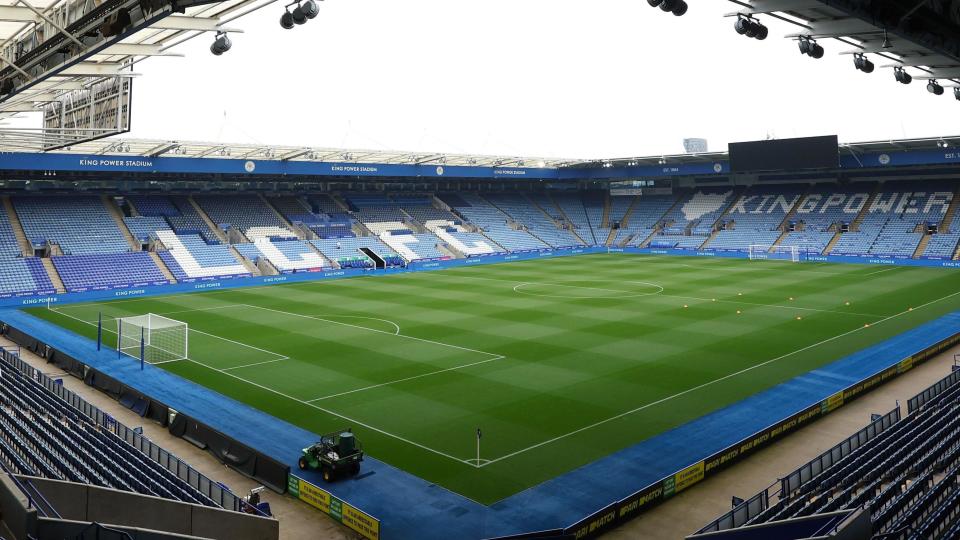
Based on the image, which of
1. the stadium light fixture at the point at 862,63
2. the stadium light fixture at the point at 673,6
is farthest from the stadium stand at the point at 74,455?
the stadium light fixture at the point at 862,63

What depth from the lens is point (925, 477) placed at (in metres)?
10.6

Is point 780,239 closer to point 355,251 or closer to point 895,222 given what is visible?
point 895,222

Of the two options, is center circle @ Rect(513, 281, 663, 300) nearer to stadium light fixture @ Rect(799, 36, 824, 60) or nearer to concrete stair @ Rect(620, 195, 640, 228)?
stadium light fixture @ Rect(799, 36, 824, 60)

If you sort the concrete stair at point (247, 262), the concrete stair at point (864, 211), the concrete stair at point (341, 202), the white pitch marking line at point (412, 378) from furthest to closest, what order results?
1. the concrete stair at point (341, 202)
2. the concrete stair at point (864, 211)
3. the concrete stair at point (247, 262)
4. the white pitch marking line at point (412, 378)

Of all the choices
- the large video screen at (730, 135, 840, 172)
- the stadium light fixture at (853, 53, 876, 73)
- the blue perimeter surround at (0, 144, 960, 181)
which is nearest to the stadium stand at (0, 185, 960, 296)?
the blue perimeter surround at (0, 144, 960, 181)

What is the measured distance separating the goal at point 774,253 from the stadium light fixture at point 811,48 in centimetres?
5064

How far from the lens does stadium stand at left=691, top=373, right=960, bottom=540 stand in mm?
9586

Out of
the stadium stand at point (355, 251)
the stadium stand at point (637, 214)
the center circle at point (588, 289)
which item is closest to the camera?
the center circle at point (588, 289)

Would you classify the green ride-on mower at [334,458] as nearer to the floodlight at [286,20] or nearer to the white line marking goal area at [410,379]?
the white line marking goal area at [410,379]

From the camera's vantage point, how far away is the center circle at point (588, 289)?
134 feet

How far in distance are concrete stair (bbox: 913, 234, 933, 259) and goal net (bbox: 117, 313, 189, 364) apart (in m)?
55.6

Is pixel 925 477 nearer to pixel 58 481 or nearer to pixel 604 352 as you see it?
pixel 58 481

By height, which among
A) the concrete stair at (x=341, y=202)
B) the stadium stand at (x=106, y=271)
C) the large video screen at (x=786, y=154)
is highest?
the large video screen at (x=786, y=154)

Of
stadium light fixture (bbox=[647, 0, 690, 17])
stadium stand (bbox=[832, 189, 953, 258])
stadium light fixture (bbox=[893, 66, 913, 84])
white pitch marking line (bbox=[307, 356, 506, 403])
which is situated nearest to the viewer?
stadium light fixture (bbox=[647, 0, 690, 17])
